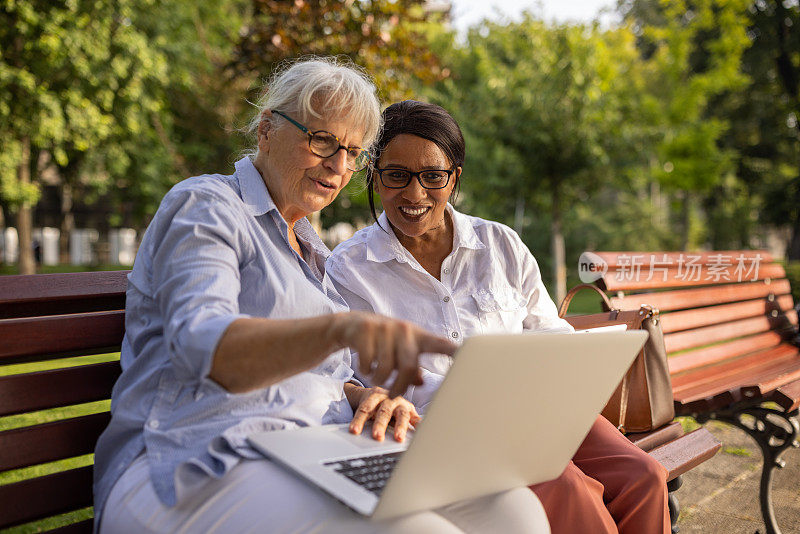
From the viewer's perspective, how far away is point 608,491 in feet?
7.50

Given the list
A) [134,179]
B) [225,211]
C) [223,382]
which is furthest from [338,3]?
[134,179]

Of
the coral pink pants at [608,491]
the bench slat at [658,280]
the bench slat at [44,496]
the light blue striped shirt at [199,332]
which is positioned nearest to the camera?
the light blue striped shirt at [199,332]

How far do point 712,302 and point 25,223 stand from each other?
46.5 feet

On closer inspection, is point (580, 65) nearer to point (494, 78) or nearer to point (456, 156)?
point (494, 78)

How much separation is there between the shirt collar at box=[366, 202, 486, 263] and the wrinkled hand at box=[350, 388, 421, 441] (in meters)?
0.80

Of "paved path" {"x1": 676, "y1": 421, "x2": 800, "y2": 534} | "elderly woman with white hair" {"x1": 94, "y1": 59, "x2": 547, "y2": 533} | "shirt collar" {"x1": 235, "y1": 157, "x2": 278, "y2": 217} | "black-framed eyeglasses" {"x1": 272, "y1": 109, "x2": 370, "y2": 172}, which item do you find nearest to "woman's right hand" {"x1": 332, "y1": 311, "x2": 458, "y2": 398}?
"elderly woman with white hair" {"x1": 94, "y1": 59, "x2": 547, "y2": 533}

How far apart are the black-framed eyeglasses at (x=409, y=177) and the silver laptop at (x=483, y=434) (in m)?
1.27

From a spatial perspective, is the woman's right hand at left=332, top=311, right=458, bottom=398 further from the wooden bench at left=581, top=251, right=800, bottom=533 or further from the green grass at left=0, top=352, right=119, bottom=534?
the wooden bench at left=581, top=251, right=800, bottom=533

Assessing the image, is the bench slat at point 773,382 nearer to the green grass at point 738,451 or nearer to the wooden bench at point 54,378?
the green grass at point 738,451

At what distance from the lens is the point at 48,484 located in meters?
1.83

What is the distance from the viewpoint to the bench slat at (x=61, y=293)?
1.89m

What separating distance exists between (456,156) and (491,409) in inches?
67.5

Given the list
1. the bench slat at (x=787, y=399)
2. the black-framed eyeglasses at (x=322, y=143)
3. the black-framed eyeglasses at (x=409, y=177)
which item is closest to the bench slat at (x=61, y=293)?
the black-framed eyeglasses at (x=322, y=143)

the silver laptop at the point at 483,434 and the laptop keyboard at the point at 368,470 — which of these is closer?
the silver laptop at the point at 483,434
